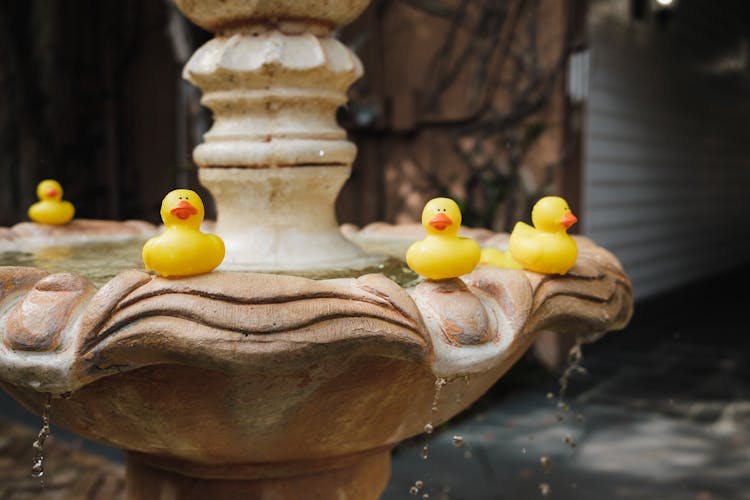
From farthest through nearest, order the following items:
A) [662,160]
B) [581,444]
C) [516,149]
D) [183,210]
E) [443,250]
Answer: [662,160], [516,149], [581,444], [443,250], [183,210]

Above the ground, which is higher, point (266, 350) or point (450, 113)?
point (266, 350)

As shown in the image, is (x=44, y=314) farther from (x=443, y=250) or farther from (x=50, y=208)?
(x=50, y=208)

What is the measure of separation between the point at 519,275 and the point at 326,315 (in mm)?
436

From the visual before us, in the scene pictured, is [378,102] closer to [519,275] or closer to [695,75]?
[519,275]

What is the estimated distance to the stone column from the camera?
181 cm

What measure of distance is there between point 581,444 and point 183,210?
2.94 m

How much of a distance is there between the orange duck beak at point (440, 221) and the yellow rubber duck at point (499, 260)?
240 millimetres

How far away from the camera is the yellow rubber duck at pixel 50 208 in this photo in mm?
2287

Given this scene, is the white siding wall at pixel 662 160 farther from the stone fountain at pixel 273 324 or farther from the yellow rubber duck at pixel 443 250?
the yellow rubber duck at pixel 443 250

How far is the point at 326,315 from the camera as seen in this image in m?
1.15

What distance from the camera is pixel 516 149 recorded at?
4.94 meters

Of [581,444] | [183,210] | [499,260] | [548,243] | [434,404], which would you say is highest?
[183,210]

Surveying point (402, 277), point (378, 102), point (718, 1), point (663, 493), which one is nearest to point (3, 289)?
point (402, 277)

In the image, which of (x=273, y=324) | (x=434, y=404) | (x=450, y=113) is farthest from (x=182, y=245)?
(x=450, y=113)
